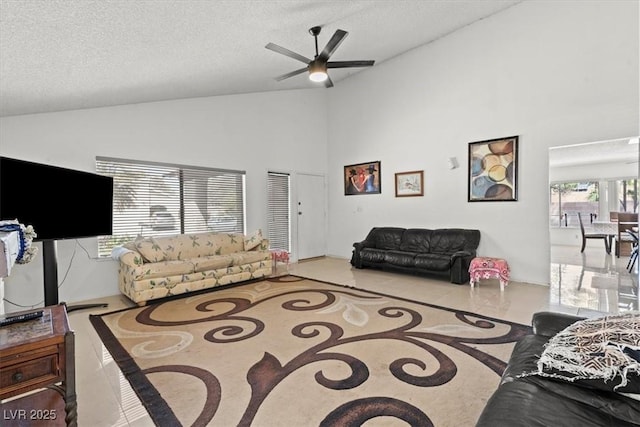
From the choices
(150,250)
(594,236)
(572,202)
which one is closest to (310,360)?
(150,250)

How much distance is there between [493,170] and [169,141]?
5.24 metres

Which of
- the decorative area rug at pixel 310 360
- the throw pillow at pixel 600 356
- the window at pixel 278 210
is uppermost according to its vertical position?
the window at pixel 278 210

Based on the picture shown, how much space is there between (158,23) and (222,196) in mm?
3438

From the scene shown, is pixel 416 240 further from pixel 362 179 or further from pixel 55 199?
pixel 55 199

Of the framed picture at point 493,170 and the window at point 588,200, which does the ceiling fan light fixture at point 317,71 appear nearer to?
the framed picture at point 493,170

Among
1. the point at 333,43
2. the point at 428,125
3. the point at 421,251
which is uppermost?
the point at 333,43

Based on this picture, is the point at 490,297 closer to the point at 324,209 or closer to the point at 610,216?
the point at 610,216

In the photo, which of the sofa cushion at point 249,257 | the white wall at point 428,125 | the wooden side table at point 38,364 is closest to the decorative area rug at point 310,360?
the wooden side table at point 38,364

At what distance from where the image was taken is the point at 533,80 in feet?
15.0

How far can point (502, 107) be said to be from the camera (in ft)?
16.1

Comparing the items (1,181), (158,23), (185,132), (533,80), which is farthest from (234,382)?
(533,80)

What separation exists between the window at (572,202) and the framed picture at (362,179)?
302cm

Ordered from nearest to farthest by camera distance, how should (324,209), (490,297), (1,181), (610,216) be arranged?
(1,181) < (490,297) < (610,216) < (324,209)

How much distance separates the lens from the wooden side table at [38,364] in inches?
48.9
